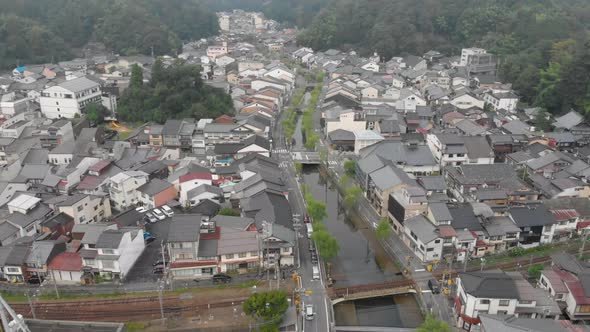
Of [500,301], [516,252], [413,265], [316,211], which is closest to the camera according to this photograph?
[500,301]

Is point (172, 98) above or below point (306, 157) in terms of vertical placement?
above

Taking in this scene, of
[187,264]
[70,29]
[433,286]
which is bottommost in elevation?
[433,286]

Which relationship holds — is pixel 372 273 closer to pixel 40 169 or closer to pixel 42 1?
pixel 40 169

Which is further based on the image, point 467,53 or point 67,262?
point 467,53

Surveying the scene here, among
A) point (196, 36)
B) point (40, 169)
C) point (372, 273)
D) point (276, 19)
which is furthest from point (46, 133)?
point (276, 19)

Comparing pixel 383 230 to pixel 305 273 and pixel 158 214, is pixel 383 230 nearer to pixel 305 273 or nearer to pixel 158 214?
pixel 305 273

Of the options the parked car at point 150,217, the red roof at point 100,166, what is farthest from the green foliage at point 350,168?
the red roof at point 100,166

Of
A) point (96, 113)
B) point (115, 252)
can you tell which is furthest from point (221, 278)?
point (96, 113)
